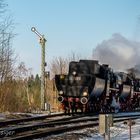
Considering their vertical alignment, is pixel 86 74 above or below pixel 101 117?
above

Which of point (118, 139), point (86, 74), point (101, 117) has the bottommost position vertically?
point (118, 139)

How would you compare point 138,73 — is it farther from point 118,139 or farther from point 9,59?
point 118,139

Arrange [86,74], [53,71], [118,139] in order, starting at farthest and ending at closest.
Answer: [53,71]
[86,74]
[118,139]

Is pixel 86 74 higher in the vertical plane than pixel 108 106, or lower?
higher

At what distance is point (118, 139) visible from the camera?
14352mm

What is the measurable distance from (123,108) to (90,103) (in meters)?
10.0

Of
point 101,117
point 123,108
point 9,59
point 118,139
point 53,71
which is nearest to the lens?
point 101,117

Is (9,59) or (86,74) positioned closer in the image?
(86,74)

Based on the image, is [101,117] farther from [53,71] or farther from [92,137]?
[53,71]

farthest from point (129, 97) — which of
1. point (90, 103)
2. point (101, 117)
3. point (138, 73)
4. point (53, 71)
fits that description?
point (101, 117)

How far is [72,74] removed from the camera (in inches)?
1144

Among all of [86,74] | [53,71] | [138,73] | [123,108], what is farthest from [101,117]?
[53,71]

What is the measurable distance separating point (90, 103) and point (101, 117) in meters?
19.7

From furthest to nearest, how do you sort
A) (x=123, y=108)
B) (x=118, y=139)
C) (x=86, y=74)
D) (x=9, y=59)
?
(x=123, y=108), (x=9, y=59), (x=86, y=74), (x=118, y=139)
